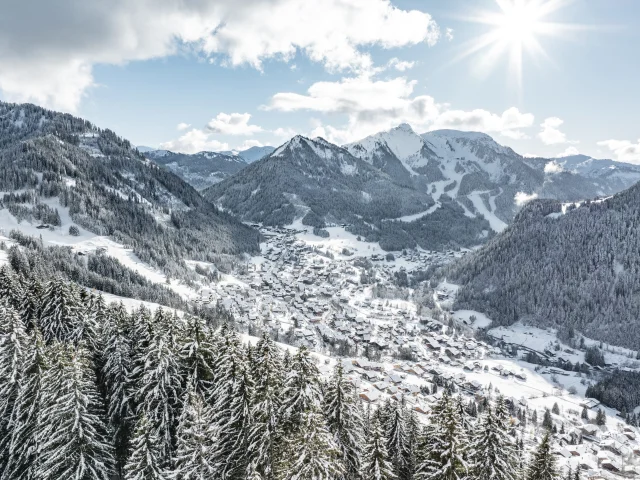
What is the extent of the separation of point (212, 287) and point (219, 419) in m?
154

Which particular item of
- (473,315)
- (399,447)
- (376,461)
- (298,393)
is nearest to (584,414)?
(473,315)

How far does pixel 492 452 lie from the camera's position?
2403cm

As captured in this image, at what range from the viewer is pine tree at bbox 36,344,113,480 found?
29.1 metres

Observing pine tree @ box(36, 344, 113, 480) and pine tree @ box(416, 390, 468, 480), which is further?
pine tree @ box(36, 344, 113, 480)

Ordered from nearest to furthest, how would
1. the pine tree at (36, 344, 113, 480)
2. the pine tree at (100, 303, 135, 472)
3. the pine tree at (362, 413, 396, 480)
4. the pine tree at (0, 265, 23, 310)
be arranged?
1. the pine tree at (362, 413, 396, 480)
2. the pine tree at (36, 344, 113, 480)
3. the pine tree at (100, 303, 135, 472)
4. the pine tree at (0, 265, 23, 310)

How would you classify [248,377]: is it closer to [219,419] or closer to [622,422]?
[219,419]

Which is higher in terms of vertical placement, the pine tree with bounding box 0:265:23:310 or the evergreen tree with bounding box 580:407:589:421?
the pine tree with bounding box 0:265:23:310

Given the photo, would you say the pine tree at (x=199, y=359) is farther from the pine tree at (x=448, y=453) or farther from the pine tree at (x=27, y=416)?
the pine tree at (x=448, y=453)

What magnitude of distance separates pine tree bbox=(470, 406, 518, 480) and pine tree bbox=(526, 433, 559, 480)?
2491mm

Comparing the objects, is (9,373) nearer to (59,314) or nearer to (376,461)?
(59,314)

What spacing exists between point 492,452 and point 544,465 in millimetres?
5476

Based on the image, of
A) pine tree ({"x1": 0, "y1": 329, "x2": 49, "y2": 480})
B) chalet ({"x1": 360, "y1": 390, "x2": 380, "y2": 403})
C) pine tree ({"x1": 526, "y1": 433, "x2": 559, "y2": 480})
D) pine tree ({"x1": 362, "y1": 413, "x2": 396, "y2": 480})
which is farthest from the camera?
chalet ({"x1": 360, "y1": 390, "x2": 380, "y2": 403})

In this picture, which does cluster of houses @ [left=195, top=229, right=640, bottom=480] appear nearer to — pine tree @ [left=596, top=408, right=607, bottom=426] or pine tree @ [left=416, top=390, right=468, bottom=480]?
pine tree @ [left=596, top=408, right=607, bottom=426]

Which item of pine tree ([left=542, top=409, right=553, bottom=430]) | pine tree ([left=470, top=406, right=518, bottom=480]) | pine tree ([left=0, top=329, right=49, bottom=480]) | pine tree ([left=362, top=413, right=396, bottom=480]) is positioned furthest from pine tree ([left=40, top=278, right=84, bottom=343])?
pine tree ([left=542, top=409, right=553, bottom=430])
